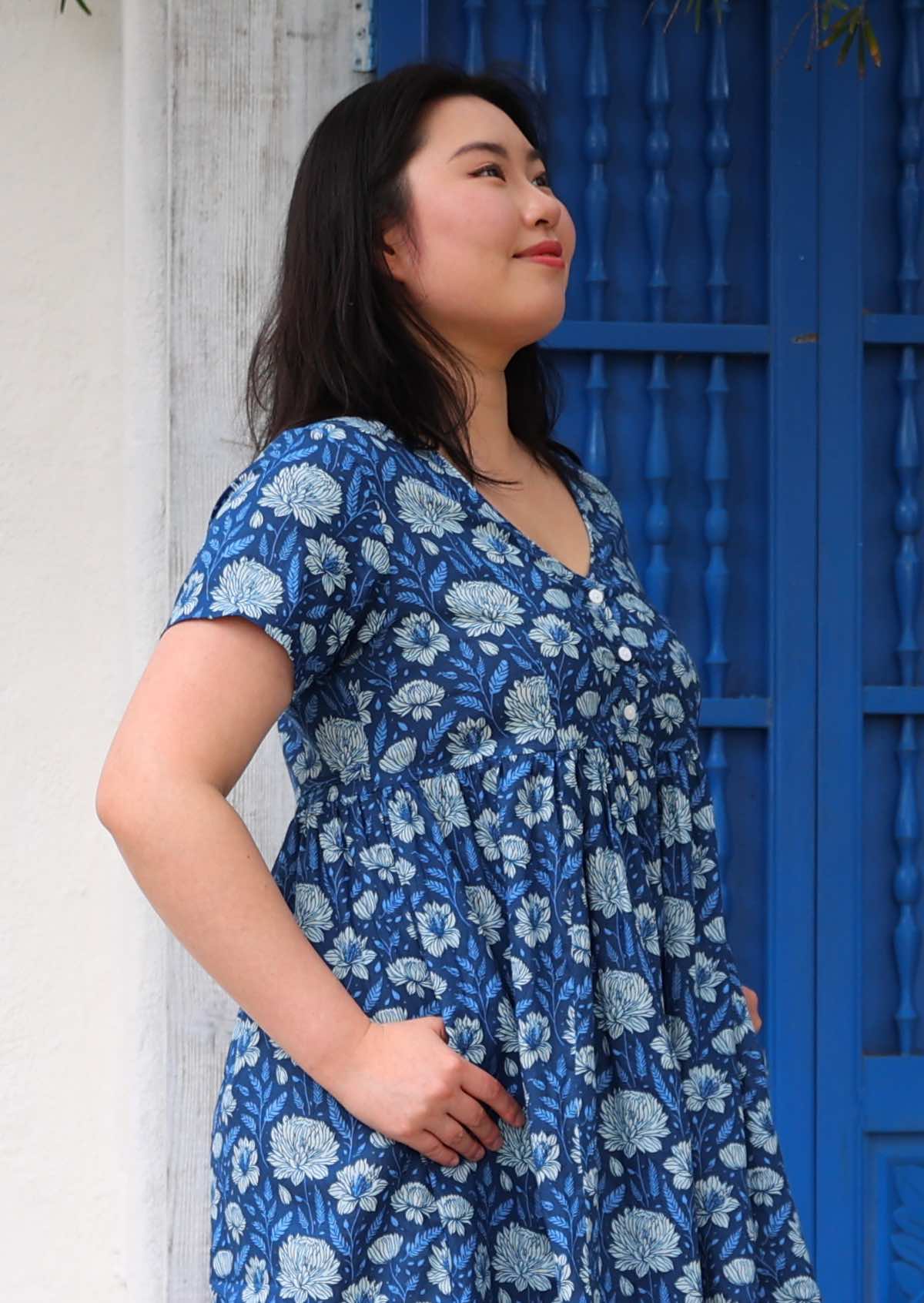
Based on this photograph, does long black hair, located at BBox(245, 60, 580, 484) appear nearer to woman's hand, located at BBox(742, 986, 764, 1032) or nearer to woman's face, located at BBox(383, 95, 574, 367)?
woman's face, located at BBox(383, 95, 574, 367)

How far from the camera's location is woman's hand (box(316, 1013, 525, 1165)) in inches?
44.4

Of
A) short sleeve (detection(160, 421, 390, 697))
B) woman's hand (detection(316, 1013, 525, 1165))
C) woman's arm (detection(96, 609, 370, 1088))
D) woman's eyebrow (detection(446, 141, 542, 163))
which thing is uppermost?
woman's eyebrow (detection(446, 141, 542, 163))

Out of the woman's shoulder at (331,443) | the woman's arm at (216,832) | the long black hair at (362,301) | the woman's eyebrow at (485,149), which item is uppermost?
the woman's eyebrow at (485,149)

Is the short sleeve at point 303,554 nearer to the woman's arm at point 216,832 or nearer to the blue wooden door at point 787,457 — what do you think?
the woman's arm at point 216,832

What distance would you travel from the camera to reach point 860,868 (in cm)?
209

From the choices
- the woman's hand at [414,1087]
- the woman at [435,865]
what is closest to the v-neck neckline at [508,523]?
the woman at [435,865]

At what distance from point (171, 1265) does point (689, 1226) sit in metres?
0.99

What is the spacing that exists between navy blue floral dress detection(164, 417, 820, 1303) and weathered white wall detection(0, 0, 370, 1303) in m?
0.73

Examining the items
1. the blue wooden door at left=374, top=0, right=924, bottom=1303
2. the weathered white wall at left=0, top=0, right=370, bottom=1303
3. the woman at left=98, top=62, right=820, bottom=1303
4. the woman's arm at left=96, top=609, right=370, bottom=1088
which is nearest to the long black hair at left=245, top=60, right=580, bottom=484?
the woman at left=98, top=62, right=820, bottom=1303

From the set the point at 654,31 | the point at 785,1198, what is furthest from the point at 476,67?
the point at 785,1198

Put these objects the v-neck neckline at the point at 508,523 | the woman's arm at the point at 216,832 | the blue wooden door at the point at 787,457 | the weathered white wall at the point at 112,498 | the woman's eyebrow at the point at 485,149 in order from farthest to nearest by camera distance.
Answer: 1. the blue wooden door at the point at 787,457
2. the weathered white wall at the point at 112,498
3. the woman's eyebrow at the point at 485,149
4. the v-neck neckline at the point at 508,523
5. the woman's arm at the point at 216,832

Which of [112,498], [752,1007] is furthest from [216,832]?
[112,498]

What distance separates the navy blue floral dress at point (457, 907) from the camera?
45.4 inches

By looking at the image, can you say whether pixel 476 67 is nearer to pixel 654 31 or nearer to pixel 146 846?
pixel 654 31
